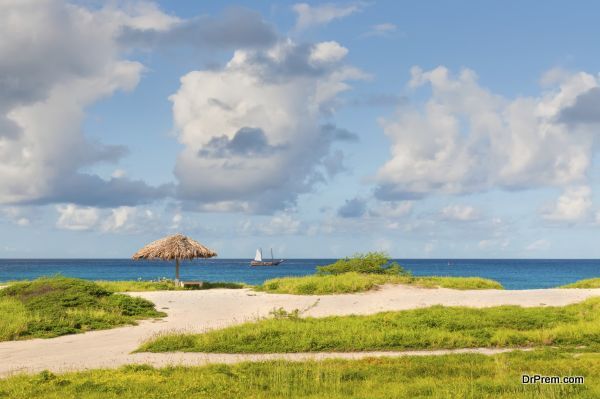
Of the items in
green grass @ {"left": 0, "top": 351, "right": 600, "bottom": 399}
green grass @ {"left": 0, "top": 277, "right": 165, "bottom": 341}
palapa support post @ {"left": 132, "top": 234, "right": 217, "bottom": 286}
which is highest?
palapa support post @ {"left": 132, "top": 234, "right": 217, "bottom": 286}

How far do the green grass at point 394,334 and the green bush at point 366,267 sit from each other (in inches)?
624

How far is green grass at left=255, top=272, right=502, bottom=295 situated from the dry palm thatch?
4.97 meters

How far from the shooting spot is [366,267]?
3812cm

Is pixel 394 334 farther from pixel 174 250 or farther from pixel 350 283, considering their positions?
pixel 174 250

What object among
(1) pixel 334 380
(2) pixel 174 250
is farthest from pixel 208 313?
(1) pixel 334 380

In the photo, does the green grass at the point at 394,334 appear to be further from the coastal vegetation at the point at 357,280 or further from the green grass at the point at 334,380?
the coastal vegetation at the point at 357,280

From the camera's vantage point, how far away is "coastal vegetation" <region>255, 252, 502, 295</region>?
107ft

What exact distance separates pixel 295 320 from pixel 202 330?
3.24 m

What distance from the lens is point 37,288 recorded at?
92.2 feet

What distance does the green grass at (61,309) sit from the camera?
70.6ft

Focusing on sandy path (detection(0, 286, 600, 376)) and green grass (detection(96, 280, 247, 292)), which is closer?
sandy path (detection(0, 286, 600, 376))

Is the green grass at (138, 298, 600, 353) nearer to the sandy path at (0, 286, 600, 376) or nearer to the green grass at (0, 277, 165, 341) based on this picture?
the sandy path at (0, 286, 600, 376)

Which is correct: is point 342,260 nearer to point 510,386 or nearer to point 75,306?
point 75,306

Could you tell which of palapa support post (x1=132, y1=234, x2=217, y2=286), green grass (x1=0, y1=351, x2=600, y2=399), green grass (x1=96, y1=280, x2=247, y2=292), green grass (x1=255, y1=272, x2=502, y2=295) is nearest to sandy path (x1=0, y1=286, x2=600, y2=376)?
green grass (x1=255, y1=272, x2=502, y2=295)
